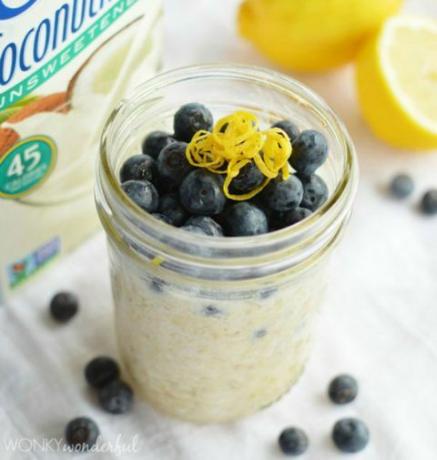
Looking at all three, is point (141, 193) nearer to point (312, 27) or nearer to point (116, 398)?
point (116, 398)

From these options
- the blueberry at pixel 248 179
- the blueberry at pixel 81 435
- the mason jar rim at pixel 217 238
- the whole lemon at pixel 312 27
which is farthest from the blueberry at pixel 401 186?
the blueberry at pixel 81 435

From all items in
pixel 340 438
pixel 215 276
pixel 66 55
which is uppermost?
pixel 66 55

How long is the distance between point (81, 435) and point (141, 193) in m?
0.34

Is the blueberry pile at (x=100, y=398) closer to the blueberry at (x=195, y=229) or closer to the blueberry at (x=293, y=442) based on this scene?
the blueberry at (x=293, y=442)

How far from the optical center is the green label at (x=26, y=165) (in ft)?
3.02

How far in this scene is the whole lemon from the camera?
116cm

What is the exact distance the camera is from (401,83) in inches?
45.2

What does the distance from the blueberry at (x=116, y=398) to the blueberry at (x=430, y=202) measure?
52cm

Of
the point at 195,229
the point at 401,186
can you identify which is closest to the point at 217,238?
the point at 195,229

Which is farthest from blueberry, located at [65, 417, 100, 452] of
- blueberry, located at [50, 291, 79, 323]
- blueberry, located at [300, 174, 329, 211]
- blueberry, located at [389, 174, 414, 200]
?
blueberry, located at [389, 174, 414, 200]

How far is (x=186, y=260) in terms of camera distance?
72 centimetres

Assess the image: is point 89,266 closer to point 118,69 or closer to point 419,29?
point 118,69

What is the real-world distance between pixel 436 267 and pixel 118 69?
526mm

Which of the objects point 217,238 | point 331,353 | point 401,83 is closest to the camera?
point 217,238
